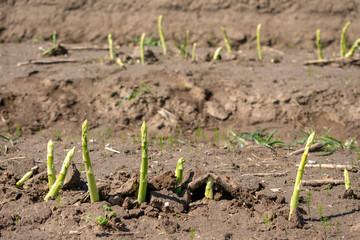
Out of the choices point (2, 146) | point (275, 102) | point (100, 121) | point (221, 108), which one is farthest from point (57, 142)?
point (275, 102)

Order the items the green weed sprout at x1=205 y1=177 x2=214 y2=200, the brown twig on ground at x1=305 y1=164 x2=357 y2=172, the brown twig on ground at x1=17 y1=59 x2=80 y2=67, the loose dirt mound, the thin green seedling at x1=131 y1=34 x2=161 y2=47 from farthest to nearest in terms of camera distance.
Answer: the loose dirt mound < the thin green seedling at x1=131 y1=34 x2=161 y2=47 < the brown twig on ground at x1=17 y1=59 x2=80 y2=67 < the brown twig on ground at x1=305 y1=164 x2=357 y2=172 < the green weed sprout at x1=205 y1=177 x2=214 y2=200

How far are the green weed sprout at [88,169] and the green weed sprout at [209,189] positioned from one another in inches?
28.2

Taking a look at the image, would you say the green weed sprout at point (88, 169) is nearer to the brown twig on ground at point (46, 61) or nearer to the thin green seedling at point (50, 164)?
the thin green seedling at point (50, 164)

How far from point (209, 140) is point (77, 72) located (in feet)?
6.71

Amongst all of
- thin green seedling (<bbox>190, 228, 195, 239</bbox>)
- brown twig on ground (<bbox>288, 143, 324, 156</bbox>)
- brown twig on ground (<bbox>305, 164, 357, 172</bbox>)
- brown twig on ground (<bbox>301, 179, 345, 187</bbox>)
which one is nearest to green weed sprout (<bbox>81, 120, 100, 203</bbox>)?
thin green seedling (<bbox>190, 228, 195, 239</bbox>)

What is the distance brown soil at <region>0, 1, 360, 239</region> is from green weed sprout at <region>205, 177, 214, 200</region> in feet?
0.15

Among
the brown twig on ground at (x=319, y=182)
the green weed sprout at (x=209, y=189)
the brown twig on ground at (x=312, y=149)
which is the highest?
the green weed sprout at (x=209, y=189)

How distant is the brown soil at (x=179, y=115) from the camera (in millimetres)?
2911

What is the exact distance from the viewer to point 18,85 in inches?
225

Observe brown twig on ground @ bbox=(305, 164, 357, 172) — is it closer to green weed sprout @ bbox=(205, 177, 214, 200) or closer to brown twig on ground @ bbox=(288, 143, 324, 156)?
brown twig on ground @ bbox=(288, 143, 324, 156)

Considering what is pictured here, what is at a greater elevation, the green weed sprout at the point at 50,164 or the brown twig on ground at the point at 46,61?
the brown twig on ground at the point at 46,61

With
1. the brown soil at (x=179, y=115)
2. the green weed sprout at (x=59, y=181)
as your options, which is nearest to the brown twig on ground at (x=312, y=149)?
the brown soil at (x=179, y=115)

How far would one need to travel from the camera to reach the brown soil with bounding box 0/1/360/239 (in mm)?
2911

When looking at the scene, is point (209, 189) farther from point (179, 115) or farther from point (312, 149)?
point (179, 115)
